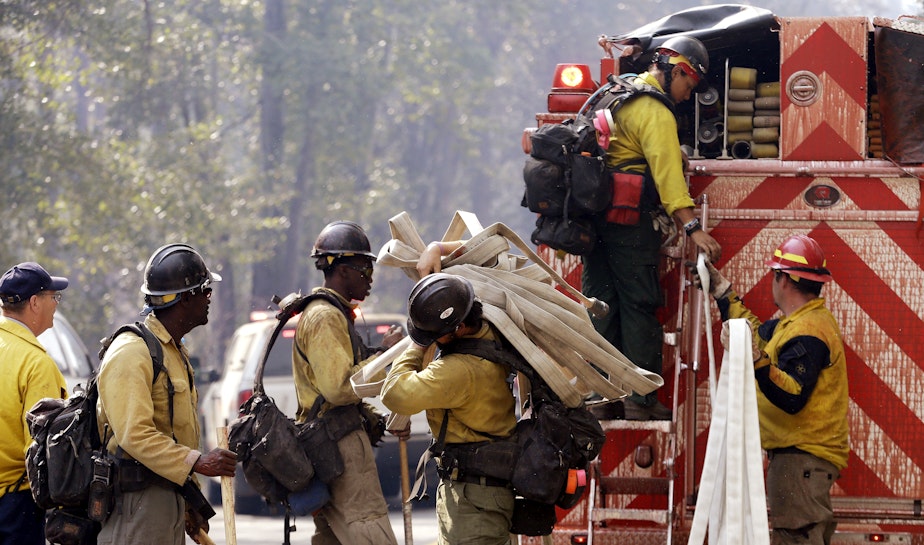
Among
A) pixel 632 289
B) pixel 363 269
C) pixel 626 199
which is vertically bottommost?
pixel 632 289

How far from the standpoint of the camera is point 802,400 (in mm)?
6363

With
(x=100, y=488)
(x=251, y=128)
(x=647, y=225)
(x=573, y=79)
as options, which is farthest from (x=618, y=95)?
(x=251, y=128)

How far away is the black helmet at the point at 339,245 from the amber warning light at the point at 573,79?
4.65ft

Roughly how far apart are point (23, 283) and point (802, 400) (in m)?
3.62

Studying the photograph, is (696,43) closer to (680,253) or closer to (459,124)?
(680,253)

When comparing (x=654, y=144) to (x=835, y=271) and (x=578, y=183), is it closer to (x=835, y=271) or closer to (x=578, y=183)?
(x=578, y=183)

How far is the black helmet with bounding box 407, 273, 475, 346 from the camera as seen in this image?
5477 millimetres

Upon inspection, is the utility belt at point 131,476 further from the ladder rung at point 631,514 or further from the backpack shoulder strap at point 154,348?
the ladder rung at point 631,514

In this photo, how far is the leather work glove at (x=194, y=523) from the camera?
6.04 m

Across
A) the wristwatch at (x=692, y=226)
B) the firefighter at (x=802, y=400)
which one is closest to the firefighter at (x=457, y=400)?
the firefighter at (x=802, y=400)

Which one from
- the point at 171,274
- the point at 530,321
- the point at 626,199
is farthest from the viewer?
the point at 626,199

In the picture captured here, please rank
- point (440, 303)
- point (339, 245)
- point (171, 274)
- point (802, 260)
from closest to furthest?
point (440, 303)
point (171, 274)
point (802, 260)
point (339, 245)

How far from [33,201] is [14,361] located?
Answer: 1537 cm

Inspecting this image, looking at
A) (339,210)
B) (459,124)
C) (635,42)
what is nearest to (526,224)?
(459,124)
